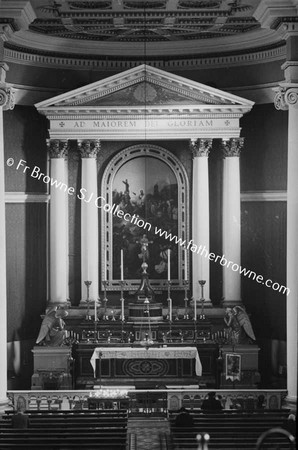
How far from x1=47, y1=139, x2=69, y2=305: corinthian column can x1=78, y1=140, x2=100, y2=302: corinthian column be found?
48 centimetres

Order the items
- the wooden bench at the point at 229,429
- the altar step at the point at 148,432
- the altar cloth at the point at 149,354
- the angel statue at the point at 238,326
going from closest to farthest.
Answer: the wooden bench at the point at 229,429 < the altar step at the point at 148,432 < the altar cloth at the point at 149,354 < the angel statue at the point at 238,326

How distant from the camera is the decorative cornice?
25.7 meters

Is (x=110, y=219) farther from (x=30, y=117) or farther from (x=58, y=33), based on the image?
(x=58, y=33)

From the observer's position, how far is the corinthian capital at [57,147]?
2542 cm


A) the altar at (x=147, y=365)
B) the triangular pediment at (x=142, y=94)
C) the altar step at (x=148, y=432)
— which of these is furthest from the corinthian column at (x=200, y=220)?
the altar step at (x=148, y=432)

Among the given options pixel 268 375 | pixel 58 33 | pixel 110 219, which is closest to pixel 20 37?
pixel 58 33

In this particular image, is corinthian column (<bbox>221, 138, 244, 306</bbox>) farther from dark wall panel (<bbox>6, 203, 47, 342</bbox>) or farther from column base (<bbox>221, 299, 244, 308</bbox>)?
dark wall panel (<bbox>6, 203, 47, 342</bbox>)

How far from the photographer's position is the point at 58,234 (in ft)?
84.5

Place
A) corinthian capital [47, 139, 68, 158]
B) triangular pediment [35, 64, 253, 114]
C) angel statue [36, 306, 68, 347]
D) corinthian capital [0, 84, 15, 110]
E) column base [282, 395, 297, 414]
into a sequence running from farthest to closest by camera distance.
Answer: corinthian capital [47, 139, 68, 158], triangular pediment [35, 64, 253, 114], angel statue [36, 306, 68, 347], corinthian capital [0, 84, 15, 110], column base [282, 395, 297, 414]

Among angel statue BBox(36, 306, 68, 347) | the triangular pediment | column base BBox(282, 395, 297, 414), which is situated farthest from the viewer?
the triangular pediment

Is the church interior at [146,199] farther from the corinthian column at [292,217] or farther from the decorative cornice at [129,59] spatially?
the corinthian column at [292,217]

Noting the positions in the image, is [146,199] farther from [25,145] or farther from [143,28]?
[143,28]

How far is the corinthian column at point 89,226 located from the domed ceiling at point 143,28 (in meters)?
3.11

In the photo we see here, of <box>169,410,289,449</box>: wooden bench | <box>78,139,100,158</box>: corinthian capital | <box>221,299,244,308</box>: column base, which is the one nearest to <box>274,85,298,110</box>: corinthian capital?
<box>169,410,289,449</box>: wooden bench
